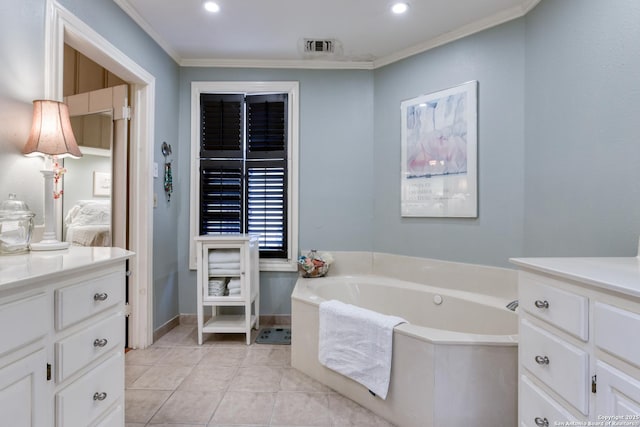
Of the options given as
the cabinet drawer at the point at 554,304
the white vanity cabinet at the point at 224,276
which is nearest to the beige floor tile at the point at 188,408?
the white vanity cabinet at the point at 224,276

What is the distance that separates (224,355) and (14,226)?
1.63 m

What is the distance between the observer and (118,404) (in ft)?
4.19

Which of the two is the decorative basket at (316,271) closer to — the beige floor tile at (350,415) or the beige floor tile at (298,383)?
the beige floor tile at (298,383)

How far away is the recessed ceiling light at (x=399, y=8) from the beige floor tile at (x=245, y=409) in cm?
270

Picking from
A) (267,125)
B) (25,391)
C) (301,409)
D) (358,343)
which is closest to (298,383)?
(301,409)

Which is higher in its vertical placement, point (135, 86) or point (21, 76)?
point (135, 86)

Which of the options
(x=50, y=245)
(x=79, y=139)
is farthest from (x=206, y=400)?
(x=79, y=139)

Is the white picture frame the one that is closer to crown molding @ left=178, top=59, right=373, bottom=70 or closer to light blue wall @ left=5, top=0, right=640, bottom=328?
light blue wall @ left=5, top=0, right=640, bottom=328

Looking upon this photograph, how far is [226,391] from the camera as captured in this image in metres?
1.96

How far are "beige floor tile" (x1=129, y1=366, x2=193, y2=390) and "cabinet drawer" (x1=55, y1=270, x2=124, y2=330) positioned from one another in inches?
41.0

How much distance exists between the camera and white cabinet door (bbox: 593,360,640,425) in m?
0.79

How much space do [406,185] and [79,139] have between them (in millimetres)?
3148

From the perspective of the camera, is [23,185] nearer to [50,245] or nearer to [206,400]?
[50,245]

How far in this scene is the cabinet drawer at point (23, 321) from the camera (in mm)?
803
